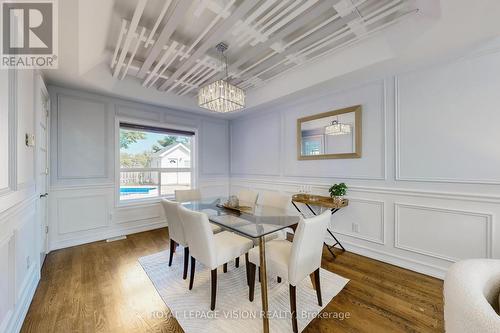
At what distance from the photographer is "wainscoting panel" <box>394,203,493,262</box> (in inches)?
78.5

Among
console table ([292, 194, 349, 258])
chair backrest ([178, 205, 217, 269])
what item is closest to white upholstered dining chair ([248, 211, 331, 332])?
chair backrest ([178, 205, 217, 269])

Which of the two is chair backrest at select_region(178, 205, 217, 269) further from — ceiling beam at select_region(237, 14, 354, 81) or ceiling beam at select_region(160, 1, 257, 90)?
ceiling beam at select_region(237, 14, 354, 81)

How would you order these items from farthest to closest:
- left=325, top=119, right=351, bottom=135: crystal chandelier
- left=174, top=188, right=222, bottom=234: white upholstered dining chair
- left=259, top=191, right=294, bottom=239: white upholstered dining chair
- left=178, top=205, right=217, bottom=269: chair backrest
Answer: left=174, top=188, right=222, bottom=234: white upholstered dining chair
left=325, top=119, right=351, bottom=135: crystal chandelier
left=259, top=191, right=294, bottom=239: white upholstered dining chair
left=178, top=205, right=217, bottom=269: chair backrest

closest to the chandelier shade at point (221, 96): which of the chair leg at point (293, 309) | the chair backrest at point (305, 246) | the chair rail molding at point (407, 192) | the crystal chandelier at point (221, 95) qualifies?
the crystal chandelier at point (221, 95)

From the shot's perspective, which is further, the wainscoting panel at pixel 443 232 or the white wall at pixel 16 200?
the wainscoting panel at pixel 443 232

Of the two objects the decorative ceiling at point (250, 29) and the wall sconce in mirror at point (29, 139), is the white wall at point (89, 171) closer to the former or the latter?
the decorative ceiling at point (250, 29)

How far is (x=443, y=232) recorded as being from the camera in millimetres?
2193

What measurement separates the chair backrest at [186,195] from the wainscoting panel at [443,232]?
113 inches

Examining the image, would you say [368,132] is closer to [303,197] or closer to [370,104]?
[370,104]

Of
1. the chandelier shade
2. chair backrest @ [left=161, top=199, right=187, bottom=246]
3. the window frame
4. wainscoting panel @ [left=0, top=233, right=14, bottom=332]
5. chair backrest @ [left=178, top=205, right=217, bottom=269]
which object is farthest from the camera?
A: the window frame

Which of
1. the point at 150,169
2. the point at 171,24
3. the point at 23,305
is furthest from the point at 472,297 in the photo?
the point at 150,169

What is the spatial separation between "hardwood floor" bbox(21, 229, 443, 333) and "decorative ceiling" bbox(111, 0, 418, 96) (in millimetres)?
2508

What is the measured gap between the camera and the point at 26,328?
1517mm

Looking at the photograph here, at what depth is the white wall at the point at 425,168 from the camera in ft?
6.50
